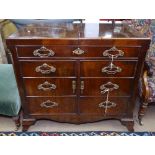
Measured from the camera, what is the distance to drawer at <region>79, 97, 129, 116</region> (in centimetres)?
171

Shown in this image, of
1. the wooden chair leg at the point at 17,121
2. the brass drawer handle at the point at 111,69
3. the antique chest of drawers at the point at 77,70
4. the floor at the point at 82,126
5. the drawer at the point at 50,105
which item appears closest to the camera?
the antique chest of drawers at the point at 77,70

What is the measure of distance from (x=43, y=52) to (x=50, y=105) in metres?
0.53

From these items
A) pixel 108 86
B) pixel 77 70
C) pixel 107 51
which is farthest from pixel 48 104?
pixel 107 51

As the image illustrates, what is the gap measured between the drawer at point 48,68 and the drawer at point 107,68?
10 cm

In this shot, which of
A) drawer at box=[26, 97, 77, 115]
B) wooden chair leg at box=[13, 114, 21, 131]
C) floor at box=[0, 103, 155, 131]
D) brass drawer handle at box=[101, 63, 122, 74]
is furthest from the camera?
floor at box=[0, 103, 155, 131]

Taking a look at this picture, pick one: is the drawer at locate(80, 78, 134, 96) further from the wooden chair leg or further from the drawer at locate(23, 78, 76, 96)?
the wooden chair leg

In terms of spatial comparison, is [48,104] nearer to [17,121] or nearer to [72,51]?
[17,121]

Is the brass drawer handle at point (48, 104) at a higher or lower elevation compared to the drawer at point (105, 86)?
lower

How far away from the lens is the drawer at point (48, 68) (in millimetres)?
1496

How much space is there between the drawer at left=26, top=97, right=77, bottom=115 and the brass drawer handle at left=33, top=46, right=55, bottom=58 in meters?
0.43

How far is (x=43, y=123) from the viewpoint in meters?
2.01

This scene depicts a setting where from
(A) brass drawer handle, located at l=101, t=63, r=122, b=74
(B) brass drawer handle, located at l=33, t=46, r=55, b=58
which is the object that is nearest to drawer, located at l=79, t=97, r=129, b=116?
(A) brass drawer handle, located at l=101, t=63, r=122, b=74

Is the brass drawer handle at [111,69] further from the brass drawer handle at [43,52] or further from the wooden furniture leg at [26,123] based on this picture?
the wooden furniture leg at [26,123]

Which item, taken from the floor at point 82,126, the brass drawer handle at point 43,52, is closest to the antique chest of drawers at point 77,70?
the brass drawer handle at point 43,52
